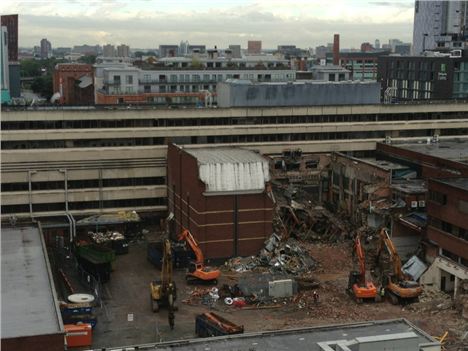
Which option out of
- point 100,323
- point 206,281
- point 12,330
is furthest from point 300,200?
point 12,330

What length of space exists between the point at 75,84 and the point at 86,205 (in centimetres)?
7293

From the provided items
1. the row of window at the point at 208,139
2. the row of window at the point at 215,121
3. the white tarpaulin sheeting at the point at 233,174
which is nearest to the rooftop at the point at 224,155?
the white tarpaulin sheeting at the point at 233,174

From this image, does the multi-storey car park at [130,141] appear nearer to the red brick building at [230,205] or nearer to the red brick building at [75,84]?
the red brick building at [230,205]

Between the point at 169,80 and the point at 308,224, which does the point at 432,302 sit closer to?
the point at 308,224

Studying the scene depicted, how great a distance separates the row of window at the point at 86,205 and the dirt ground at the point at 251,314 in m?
11.7

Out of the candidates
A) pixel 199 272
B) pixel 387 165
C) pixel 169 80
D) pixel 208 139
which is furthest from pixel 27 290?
pixel 169 80

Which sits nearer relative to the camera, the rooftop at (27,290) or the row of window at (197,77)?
the rooftop at (27,290)

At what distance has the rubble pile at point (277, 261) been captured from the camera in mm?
44188

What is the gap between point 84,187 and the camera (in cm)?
5400

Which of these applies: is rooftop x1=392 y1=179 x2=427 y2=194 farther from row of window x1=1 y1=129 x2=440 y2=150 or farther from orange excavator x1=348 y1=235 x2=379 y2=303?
orange excavator x1=348 y1=235 x2=379 y2=303

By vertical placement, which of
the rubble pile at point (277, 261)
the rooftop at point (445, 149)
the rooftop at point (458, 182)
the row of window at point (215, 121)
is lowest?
the rubble pile at point (277, 261)

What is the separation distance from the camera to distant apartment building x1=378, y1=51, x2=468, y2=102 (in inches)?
3964

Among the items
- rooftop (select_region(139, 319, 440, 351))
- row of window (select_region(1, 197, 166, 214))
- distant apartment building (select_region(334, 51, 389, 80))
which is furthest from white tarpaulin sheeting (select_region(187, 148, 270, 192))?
distant apartment building (select_region(334, 51, 389, 80))

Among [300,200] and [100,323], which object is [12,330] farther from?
[300,200]
